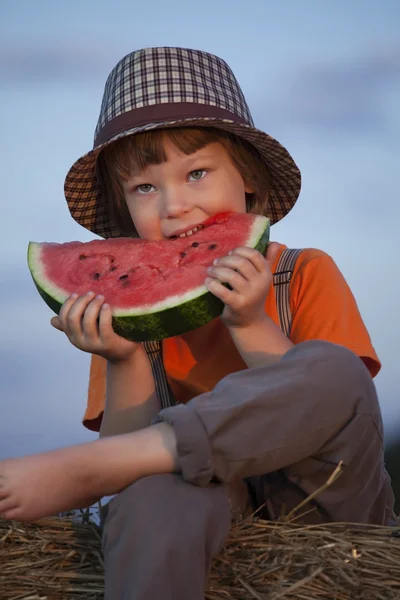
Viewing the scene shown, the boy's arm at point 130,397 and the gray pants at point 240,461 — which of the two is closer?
the gray pants at point 240,461

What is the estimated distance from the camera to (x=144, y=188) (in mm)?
3604

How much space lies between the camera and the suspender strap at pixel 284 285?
3.52 m

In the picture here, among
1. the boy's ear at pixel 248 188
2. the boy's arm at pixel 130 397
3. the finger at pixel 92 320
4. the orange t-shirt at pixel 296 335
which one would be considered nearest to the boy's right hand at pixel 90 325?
the finger at pixel 92 320

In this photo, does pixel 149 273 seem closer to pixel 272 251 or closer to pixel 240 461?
pixel 272 251

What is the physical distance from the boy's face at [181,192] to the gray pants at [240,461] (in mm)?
1003

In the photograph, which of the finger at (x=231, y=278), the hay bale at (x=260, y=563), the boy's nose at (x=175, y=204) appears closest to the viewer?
the hay bale at (x=260, y=563)

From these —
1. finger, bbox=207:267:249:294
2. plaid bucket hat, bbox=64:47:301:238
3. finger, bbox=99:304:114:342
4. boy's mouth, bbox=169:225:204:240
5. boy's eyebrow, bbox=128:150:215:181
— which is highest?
plaid bucket hat, bbox=64:47:301:238

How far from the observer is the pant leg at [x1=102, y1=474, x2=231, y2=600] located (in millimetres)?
2180

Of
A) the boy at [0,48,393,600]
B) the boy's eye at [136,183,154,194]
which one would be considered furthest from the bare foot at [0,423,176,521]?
the boy's eye at [136,183,154,194]

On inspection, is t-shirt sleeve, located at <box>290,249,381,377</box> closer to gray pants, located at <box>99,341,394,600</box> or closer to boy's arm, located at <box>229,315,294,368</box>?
boy's arm, located at <box>229,315,294,368</box>

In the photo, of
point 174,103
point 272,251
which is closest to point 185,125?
point 174,103

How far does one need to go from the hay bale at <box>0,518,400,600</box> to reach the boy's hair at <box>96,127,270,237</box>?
5.08 ft

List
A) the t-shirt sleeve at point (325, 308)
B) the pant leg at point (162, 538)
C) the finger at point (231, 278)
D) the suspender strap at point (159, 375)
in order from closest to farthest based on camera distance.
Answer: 1. the pant leg at point (162, 538)
2. the finger at point (231, 278)
3. the t-shirt sleeve at point (325, 308)
4. the suspender strap at point (159, 375)

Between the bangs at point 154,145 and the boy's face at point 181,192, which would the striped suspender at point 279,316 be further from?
the bangs at point 154,145
